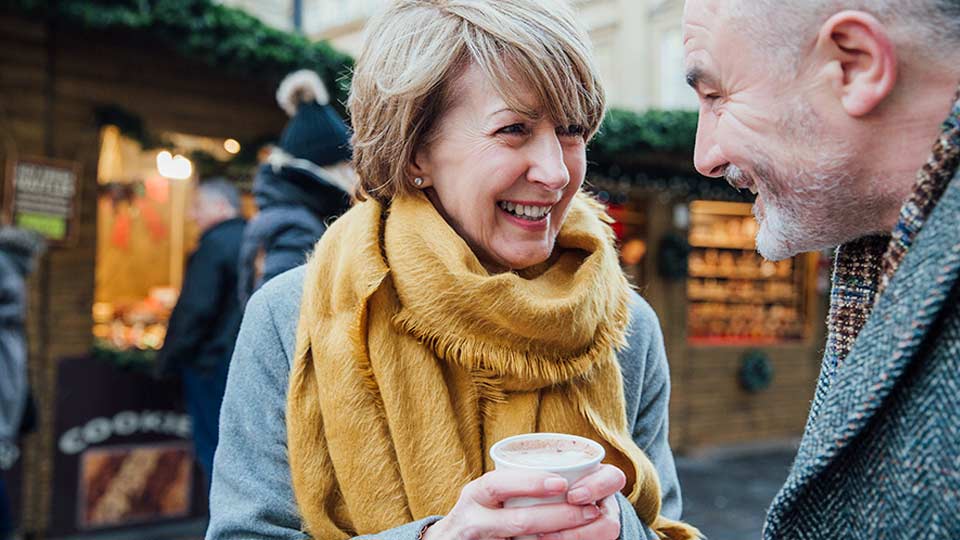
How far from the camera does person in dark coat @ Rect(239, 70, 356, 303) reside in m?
2.99

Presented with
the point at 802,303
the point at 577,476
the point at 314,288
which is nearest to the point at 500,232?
the point at 314,288

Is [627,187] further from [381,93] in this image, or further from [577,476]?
[577,476]

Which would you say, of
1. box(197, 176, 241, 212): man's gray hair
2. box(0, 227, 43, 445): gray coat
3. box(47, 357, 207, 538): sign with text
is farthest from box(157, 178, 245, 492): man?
box(47, 357, 207, 538): sign with text

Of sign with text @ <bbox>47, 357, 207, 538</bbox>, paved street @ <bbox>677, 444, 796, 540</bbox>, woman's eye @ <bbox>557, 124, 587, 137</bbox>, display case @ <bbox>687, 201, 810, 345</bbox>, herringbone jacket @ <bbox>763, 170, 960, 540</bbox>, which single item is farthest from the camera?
display case @ <bbox>687, 201, 810, 345</bbox>

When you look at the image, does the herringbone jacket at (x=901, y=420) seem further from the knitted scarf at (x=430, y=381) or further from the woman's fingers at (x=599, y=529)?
the knitted scarf at (x=430, y=381)

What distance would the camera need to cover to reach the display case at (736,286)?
29.4ft

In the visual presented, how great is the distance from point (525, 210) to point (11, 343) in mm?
3761

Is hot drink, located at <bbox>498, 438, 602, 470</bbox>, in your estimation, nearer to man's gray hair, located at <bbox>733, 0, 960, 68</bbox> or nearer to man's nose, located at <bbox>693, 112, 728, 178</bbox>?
man's nose, located at <bbox>693, 112, 728, 178</bbox>

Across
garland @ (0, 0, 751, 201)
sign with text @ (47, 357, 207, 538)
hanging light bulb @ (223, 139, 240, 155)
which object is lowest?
sign with text @ (47, 357, 207, 538)

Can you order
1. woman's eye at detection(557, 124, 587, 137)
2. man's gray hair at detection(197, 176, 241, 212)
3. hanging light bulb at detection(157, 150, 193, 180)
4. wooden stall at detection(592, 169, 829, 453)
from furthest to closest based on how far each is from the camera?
wooden stall at detection(592, 169, 829, 453), hanging light bulb at detection(157, 150, 193, 180), man's gray hair at detection(197, 176, 241, 212), woman's eye at detection(557, 124, 587, 137)

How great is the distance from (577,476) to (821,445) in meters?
0.29

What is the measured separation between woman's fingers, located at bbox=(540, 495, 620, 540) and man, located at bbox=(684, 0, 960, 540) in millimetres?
195

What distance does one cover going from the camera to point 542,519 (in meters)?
0.97

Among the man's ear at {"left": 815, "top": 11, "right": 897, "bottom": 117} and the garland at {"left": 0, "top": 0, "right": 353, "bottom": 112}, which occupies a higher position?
the garland at {"left": 0, "top": 0, "right": 353, "bottom": 112}
